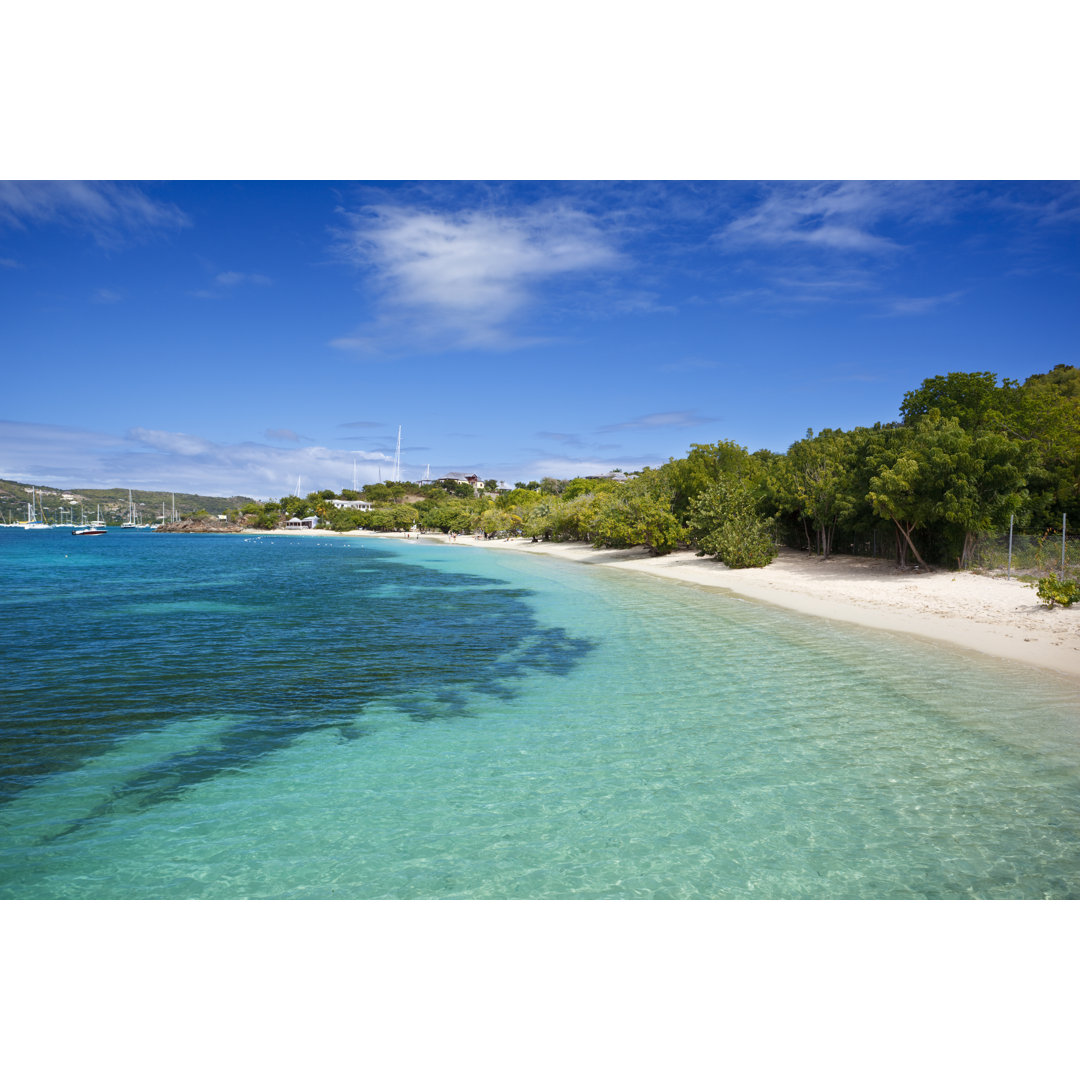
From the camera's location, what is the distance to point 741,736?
9367 millimetres

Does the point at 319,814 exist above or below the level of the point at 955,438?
below

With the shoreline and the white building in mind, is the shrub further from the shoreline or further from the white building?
the white building

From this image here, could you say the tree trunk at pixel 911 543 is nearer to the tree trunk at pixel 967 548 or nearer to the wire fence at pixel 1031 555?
the tree trunk at pixel 967 548

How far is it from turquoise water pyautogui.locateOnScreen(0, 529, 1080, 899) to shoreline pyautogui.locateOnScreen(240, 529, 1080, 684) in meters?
1.53

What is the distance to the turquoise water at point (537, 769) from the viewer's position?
568cm

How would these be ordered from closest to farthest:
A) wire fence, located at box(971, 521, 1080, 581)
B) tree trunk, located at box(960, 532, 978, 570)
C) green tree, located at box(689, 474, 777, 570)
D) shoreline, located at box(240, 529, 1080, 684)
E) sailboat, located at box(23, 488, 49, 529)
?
1. shoreline, located at box(240, 529, 1080, 684)
2. wire fence, located at box(971, 521, 1080, 581)
3. tree trunk, located at box(960, 532, 978, 570)
4. green tree, located at box(689, 474, 777, 570)
5. sailboat, located at box(23, 488, 49, 529)

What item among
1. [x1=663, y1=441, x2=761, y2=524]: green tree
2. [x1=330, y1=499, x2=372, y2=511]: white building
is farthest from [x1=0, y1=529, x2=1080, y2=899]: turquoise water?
[x1=330, y1=499, x2=372, y2=511]: white building

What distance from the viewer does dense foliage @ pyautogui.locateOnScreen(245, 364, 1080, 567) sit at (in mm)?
22875

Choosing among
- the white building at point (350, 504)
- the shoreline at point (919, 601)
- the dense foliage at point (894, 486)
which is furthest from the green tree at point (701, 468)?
the white building at point (350, 504)

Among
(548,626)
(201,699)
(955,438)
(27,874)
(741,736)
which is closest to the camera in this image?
(27,874)
